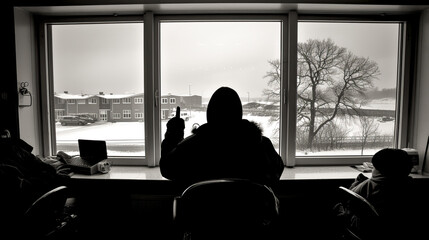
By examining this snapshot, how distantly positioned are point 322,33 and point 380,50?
0.54 metres

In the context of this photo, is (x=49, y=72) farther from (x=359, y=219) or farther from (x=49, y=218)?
(x=359, y=219)

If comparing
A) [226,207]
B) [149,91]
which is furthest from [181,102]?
[226,207]

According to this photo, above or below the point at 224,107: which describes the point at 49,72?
above

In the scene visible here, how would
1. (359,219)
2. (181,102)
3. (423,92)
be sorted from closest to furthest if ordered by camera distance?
(359,219) < (423,92) < (181,102)

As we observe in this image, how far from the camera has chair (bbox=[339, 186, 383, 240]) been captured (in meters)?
1.40

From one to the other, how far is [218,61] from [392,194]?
1599 mm

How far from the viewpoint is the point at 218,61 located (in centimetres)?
237

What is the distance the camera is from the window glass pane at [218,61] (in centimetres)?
235

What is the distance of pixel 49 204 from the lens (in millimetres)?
1520

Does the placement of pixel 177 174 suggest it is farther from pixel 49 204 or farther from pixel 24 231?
pixel 24 231

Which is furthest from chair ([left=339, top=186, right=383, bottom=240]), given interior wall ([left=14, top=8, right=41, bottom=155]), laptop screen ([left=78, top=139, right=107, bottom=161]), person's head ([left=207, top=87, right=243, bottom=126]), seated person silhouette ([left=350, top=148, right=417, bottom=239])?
interior wall ([left=14, top=8, right=41, bottom=155])

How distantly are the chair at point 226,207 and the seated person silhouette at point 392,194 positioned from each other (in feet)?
2.47

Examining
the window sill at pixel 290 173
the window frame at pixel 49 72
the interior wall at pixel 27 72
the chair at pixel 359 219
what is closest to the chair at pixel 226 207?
the chair at pixel 359 219

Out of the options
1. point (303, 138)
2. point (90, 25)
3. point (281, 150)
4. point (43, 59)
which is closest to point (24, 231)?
point (43, 59)
